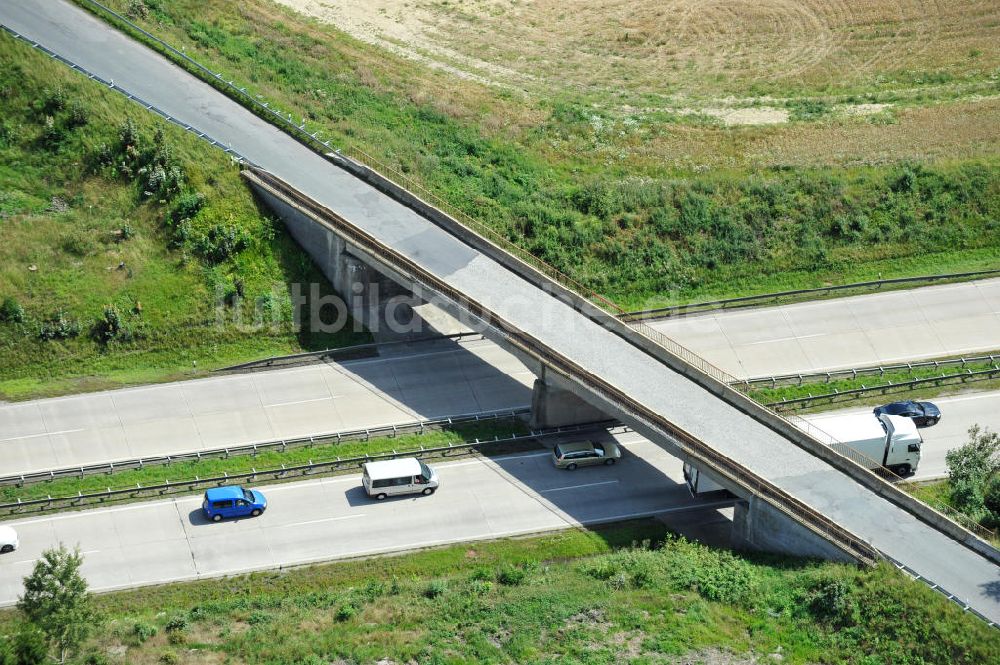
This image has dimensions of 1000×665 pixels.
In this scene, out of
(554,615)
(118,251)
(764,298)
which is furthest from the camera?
(764,298)

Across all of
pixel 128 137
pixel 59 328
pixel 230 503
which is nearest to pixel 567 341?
pixel 230 503

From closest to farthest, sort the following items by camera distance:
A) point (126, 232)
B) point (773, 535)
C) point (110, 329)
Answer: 1. point (773, 535)
2. point (110, 329)
3. point (126, 232)

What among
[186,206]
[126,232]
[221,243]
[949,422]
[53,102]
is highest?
[53,102]

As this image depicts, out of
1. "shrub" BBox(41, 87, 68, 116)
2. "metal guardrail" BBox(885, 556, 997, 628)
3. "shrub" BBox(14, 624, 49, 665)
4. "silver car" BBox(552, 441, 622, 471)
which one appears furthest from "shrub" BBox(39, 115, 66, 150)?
"metal guardrail" BBox(885, 556, 997, 628)

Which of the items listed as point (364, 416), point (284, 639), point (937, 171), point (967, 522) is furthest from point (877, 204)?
point (284, 639)

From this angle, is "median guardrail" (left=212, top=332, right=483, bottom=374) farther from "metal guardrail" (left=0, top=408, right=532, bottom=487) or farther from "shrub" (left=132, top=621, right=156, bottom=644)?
"shrub" (left=132, top=621, right=156, bottom=644)

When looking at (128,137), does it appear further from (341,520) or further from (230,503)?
(341,520)

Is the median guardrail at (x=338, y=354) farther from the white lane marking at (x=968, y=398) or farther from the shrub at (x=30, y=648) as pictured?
the white lane marking at (x=968, y=398)
